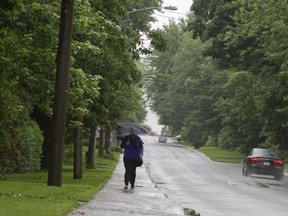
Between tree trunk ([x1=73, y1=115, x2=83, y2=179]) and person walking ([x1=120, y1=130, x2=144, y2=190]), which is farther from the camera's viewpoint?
tree trunk ([x1=73, y1=115, x2=83, y2=179])

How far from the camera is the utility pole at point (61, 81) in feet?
50.0

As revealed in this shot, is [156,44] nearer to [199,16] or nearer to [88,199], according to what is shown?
[88,199]

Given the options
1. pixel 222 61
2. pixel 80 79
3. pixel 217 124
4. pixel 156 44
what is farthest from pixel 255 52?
pixel 217 124

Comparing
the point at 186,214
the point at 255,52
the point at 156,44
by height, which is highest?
the point at 255,52

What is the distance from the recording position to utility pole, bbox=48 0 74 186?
1524 cm

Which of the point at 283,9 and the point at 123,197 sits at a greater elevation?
the point at 283,9

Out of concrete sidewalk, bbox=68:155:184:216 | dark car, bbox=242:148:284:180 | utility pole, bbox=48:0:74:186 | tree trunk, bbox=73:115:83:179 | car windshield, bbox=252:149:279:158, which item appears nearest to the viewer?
concrete sidewalk, bbox=68:155:184:216

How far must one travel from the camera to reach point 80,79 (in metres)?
18.0

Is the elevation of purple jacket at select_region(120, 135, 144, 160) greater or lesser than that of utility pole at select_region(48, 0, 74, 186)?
lesser

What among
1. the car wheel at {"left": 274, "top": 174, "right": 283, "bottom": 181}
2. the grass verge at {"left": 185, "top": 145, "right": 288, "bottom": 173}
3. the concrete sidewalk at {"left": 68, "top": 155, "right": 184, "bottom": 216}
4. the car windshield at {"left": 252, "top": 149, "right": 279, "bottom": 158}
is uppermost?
the grass verge at {"left": 185, "top": 145, "right": 288, "bottom": 173}

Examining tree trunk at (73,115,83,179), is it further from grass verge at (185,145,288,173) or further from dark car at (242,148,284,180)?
grass verge at (185,145,288,173)

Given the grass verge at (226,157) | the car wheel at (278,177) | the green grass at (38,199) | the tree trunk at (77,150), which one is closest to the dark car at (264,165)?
the car wheel at (278,177)

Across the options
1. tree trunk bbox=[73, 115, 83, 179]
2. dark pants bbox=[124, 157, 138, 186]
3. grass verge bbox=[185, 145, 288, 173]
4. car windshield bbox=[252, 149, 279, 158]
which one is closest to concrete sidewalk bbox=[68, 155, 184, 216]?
dark pants bbox=[124, 157, 138, 186]

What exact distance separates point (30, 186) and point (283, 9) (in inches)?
597
